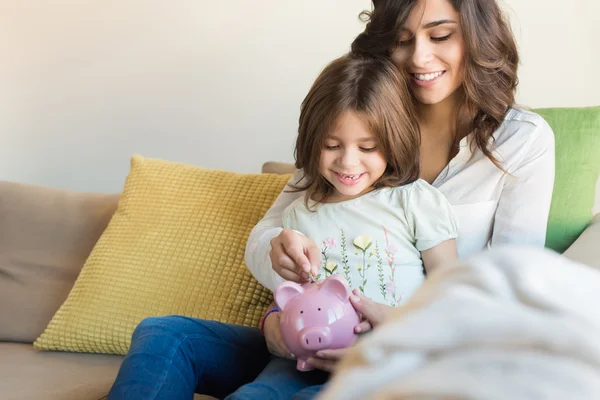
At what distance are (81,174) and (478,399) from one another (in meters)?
2.30

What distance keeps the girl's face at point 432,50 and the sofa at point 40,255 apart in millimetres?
536

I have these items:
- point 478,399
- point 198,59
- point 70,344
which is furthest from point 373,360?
point 198,59

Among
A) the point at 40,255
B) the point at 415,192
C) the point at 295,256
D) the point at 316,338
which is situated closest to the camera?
the point at 316,338

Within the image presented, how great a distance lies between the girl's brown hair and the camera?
1.30 metres

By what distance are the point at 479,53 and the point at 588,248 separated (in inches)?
16.5

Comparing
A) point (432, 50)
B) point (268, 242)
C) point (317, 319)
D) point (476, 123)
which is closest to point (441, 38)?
point (432, 50)

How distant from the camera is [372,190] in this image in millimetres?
1357

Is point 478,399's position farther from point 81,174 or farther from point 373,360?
point 81,174

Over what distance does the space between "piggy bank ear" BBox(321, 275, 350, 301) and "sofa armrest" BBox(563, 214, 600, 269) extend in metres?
0.41

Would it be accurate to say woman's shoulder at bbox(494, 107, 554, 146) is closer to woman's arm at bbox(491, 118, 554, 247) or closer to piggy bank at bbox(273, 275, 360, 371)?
woman's arm at bbox(491, 118, 554, 247)

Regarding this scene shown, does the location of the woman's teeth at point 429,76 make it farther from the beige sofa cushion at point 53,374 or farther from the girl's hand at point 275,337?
Answer: the beige sofa cushion at point 53,374

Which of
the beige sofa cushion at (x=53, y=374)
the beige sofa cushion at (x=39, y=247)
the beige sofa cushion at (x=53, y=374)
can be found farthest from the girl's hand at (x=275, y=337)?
the beige sofa cushion at (x=39, y=247)

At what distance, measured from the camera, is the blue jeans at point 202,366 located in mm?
1068

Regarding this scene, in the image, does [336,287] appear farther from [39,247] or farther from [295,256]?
[39,247]
